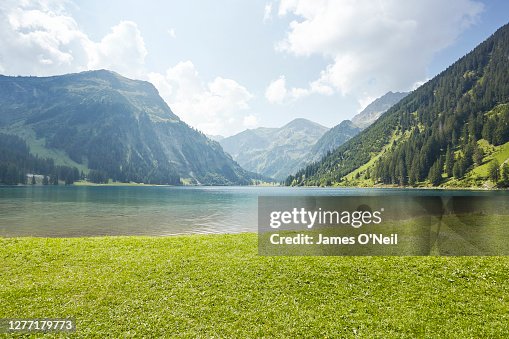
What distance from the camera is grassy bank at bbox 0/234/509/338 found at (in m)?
13.2

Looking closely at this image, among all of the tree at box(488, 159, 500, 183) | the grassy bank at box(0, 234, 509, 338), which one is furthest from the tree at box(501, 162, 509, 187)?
the grassy bank at box(0, 234, 509, 338)

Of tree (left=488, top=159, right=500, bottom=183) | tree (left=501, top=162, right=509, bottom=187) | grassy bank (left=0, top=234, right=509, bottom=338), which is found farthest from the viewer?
tree (left=488, top=159, right=500, bottom=183)

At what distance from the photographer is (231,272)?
18.0m

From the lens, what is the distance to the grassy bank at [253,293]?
13.2 m

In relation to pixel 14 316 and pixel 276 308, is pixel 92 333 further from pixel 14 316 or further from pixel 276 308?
pixel 276 308

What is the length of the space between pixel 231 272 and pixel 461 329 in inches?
458

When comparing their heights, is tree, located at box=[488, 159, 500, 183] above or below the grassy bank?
above

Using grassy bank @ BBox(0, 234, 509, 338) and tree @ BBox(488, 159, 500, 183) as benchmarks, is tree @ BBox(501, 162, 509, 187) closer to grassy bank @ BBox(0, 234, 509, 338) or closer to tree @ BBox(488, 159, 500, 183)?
tree @ BBox(488, 159, 500, 183)

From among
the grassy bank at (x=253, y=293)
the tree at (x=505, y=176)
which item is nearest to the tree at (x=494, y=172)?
the tree at (x=505, y=176)

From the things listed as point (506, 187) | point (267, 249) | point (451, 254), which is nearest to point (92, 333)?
point (267, 249)

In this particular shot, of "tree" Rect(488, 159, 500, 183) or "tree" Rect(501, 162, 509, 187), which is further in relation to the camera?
"tree" Rect(488, 159, 500, 183)

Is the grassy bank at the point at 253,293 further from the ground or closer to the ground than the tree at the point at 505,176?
closer to the ground

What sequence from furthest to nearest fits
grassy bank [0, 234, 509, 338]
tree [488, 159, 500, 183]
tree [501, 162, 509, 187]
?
tree [488, 159, 500, 183], tree [501, 162, 509, 187], grassy bank [0, 234, 509, 338]

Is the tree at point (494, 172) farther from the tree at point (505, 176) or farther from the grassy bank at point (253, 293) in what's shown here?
the grassy bank at point (253, 293)
